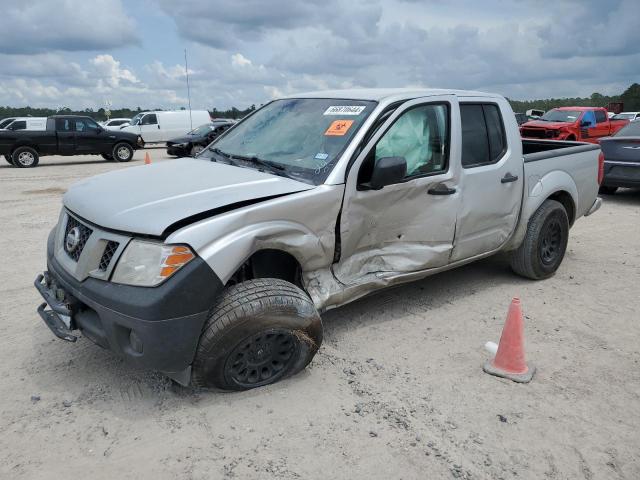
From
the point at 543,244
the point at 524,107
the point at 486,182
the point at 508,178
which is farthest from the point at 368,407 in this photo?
the point at 524,107

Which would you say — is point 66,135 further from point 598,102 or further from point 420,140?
point 598,102

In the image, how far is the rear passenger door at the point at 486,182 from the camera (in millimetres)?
4352

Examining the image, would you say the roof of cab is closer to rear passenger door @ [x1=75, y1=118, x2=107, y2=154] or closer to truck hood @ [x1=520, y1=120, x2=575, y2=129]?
truck hood @ [x1=520, y1=120, x2=575, y2=129]

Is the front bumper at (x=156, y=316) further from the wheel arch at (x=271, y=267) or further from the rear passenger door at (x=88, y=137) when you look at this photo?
the rear passenger door at (x=88, y=137)

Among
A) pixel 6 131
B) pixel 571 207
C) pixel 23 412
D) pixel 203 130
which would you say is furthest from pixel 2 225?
pixel 203 130

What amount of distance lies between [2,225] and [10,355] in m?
4.87

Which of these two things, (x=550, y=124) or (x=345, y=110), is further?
(x=550, y=124)

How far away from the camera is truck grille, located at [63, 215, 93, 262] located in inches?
126

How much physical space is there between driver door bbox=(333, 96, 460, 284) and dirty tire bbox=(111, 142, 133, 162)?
16195 mm

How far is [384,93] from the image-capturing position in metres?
4.09

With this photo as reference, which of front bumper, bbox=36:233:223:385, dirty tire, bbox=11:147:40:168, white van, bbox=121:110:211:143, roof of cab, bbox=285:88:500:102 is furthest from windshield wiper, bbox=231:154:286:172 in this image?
white van, bbox=121:110:211:143

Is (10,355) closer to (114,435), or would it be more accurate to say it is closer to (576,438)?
(114,435)

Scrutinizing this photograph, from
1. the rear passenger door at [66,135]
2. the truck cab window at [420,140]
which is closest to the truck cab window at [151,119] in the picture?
the rear passenger door at [66,135]

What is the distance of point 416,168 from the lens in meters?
4.01
